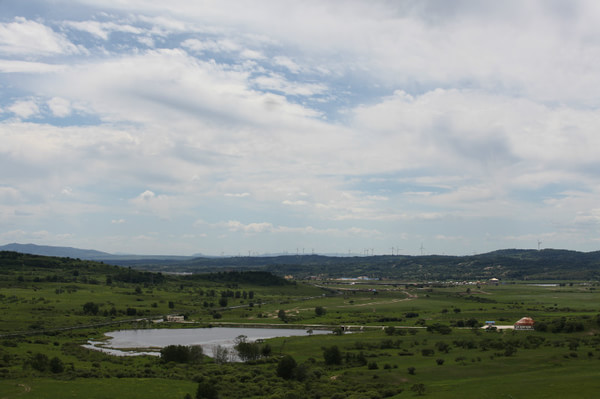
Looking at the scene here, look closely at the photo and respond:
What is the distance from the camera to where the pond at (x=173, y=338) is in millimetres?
110238

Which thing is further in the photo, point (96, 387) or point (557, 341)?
point (557, 341)

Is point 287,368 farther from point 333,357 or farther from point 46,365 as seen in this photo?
point 46,365

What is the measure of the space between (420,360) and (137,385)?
154 ft

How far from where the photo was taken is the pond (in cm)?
11024

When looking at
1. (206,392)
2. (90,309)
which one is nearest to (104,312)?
(90,309)

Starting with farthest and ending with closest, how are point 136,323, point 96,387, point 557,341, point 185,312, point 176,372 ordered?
point 185,312
point 136,323
point 557,341
point 176,372
point 96,387

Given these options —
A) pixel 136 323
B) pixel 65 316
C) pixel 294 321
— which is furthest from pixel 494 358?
pixel 65 316

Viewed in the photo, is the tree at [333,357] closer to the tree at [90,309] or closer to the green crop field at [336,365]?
the green crop field at [336,365]

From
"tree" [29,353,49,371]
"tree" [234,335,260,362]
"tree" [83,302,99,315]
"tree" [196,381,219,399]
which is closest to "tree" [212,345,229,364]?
"tree" [234,335,260,362]

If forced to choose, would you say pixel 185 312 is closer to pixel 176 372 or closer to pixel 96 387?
pixel 176 372

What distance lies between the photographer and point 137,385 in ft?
228

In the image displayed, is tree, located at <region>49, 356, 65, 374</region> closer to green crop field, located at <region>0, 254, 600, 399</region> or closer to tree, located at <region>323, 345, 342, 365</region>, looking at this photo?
green crop field, located at <region>0, 254, 600, 399</region>

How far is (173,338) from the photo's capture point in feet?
427

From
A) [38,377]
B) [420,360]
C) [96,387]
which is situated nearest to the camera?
[96,387]
